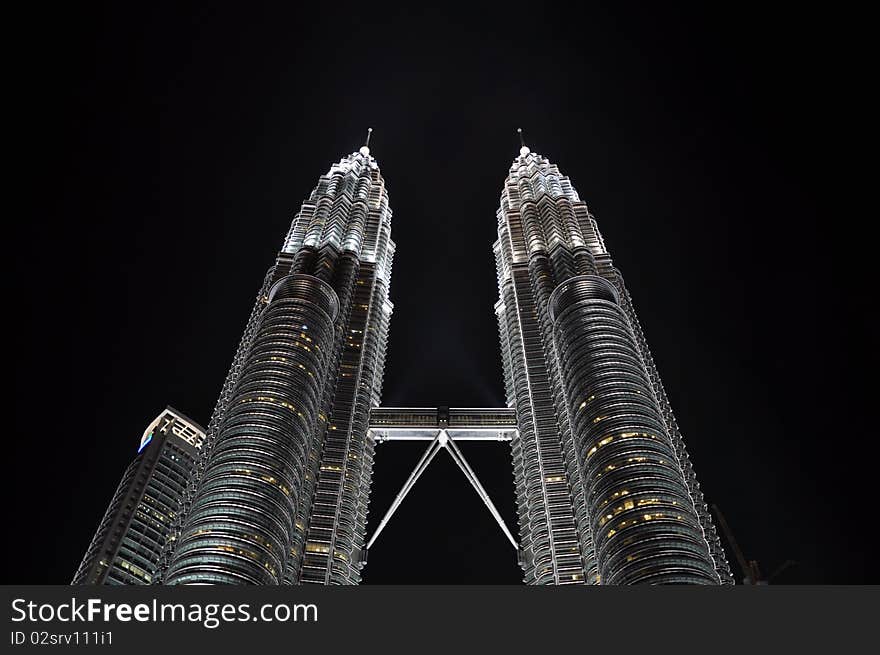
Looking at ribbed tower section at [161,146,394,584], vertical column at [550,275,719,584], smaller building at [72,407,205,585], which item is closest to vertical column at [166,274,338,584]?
ribbed tower section at [161,146,394,584]

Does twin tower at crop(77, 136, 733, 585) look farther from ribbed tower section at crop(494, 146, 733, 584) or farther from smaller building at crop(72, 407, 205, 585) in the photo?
smaller building at crop(72, 407, 205, 585)

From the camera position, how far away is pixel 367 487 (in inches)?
4525

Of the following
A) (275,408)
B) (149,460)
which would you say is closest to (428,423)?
(275,408)

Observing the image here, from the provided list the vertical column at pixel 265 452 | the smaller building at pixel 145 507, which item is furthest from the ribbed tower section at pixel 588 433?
the smaller building at pixel 145 507

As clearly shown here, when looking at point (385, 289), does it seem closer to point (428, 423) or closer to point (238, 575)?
point (428, 423)

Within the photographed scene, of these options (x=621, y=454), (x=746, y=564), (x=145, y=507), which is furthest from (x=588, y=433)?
(x=145, y=507)

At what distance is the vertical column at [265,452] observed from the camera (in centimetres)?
8600

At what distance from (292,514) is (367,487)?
66.7 feet

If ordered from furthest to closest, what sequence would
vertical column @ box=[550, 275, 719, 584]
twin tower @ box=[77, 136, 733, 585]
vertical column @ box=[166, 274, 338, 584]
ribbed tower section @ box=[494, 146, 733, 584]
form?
twin tower @ box=[77, 136, 733, 585]
vertical column @ box=[166, 274, 338, 584]
ribbed tower section @ box=[494, 146, 733, 584]
vertical column @ box=[550, 275, 719, 584]

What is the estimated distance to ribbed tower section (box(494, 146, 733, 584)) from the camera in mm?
85438

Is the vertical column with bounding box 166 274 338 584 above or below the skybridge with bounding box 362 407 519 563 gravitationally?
below

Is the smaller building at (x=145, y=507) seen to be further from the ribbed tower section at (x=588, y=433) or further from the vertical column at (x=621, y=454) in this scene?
the vertical column at (x=621, y=454)

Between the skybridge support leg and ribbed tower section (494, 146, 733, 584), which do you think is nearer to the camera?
ribbed tower section (494, 146, 733, 584)

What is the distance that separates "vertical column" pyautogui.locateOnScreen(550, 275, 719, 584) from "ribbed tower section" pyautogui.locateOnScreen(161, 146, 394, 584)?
32.5 m
